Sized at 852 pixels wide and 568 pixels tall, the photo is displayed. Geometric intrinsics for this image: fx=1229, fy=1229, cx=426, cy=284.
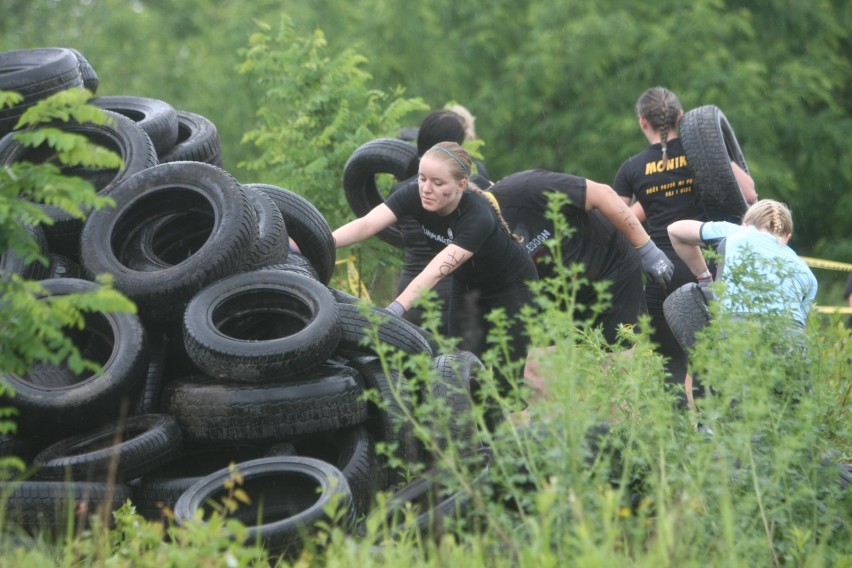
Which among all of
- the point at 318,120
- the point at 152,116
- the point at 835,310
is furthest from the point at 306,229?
the point at 318,120

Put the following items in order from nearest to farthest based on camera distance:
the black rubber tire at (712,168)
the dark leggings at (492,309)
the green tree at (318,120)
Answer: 1. the dark leggings at (492,309)
2. the black rubber tire at (712,168)
3. the green tree at (318,120)

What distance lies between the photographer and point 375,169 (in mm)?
11461

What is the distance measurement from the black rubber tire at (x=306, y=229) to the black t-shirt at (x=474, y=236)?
780mm

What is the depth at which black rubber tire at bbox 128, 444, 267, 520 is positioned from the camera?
6.84 m

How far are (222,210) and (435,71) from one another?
20.0 meters

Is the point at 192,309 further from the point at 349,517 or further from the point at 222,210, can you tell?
the point at 349,517

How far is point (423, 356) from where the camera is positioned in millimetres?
5168

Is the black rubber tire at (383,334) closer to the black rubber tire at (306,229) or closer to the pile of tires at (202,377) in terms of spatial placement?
the pile of tires at (202,377)

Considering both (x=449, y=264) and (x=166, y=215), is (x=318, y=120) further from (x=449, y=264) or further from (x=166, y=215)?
(x=449, y=264)

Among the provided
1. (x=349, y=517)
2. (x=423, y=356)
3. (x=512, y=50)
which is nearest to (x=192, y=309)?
(x=349, y=517)

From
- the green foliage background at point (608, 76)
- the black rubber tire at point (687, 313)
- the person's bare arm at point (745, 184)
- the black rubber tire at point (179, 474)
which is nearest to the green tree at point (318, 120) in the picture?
the person's bare arm at point (745, 184)

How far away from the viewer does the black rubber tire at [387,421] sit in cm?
705

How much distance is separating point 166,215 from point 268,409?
6.86ft

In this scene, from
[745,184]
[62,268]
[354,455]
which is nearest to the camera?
[354,455]
